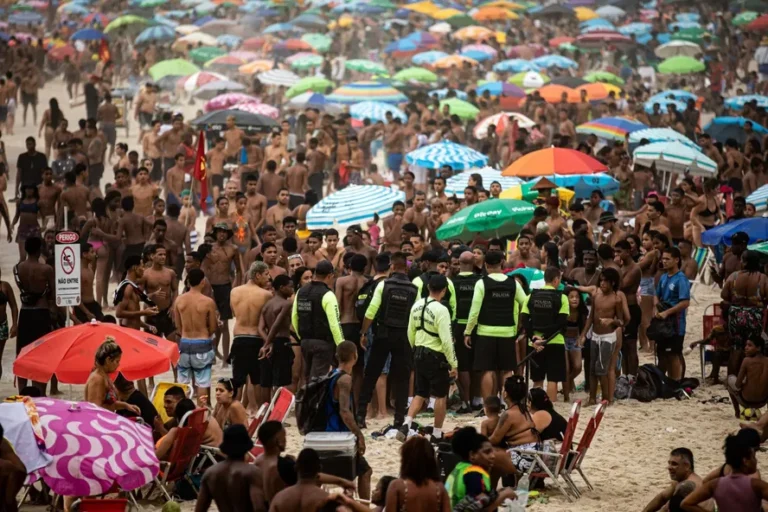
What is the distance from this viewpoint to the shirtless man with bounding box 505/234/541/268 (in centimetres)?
1335

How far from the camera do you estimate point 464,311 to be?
39.1 feet

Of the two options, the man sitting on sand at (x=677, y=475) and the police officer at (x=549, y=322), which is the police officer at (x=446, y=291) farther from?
the man sitting on sand at (x=677, y=475)

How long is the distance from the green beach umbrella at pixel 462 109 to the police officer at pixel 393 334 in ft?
55.9

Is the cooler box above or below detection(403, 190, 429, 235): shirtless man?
above

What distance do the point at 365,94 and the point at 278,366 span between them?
18109mm

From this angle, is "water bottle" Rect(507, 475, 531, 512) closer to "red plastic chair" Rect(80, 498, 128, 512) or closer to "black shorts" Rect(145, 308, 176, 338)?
"red plastic chair" Rect(80, 498, 128, 512)

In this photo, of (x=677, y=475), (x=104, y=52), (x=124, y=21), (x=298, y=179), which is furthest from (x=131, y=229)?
(x=124, y=21)

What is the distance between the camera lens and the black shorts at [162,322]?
12.5 meters

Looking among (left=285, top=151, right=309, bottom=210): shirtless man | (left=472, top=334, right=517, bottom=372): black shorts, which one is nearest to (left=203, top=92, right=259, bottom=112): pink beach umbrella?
(left=285, top=151, right=309, bottom=210): shirtless man

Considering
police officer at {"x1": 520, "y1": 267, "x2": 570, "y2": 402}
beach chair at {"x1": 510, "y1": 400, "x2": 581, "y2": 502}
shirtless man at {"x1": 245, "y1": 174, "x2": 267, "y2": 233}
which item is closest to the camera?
beach chair at {"x1": 510, "y1": 400, "x2": 581, "y2": 502}

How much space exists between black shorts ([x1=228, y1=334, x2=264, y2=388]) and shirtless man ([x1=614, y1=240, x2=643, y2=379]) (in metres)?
3.63

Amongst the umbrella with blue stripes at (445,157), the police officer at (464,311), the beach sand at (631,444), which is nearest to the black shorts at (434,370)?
the beach sand at (631,444)

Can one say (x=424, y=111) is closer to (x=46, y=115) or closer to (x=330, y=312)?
(x=46, y=115)

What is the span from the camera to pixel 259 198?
16.5 meters
